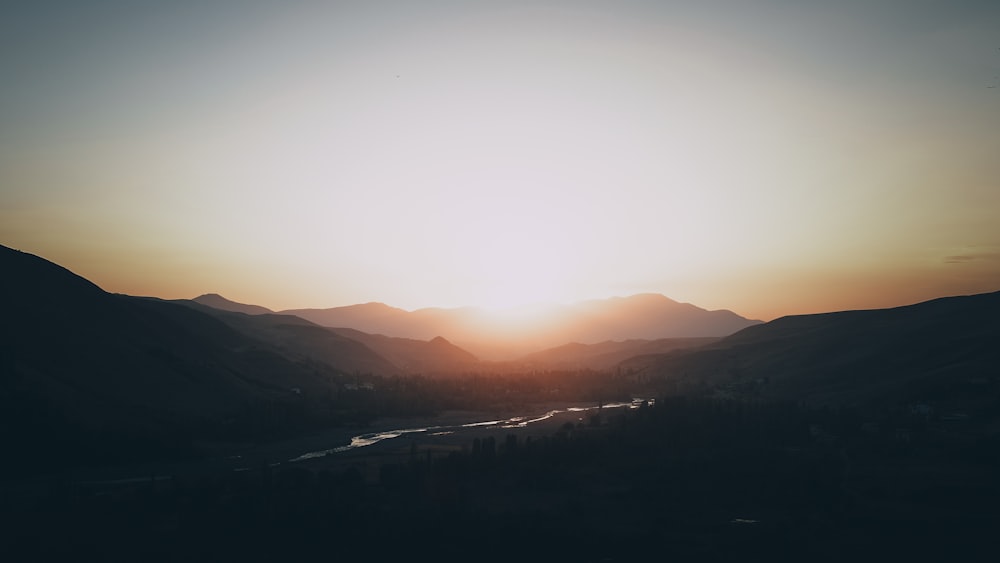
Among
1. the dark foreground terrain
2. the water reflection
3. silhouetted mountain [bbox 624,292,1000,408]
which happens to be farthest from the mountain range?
the dark foreground terrain

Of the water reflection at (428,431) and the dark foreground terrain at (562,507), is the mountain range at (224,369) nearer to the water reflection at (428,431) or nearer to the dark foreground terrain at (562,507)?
the water reflection at (428,431)

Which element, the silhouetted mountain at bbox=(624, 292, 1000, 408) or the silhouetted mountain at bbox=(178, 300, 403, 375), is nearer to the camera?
the silhouetted mountain at bbox=(624, 292, 1000, 408)

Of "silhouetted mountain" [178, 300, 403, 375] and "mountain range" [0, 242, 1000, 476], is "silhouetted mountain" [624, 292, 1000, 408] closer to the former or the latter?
"mountain range" [0, 242, 1000, 476]

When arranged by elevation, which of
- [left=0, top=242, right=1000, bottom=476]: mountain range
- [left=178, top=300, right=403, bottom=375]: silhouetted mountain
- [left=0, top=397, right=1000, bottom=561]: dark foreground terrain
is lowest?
[left=0, top=397, right=1000, bottom=561]: dark foreground terrain

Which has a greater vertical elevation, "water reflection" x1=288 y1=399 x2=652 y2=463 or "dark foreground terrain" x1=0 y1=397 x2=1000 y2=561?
"water reflection" x1=288 y1=399 x2=652 y2=463

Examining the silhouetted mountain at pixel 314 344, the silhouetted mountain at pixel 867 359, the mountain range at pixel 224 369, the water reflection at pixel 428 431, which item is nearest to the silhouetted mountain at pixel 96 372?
the mountain range at pixel 224 369

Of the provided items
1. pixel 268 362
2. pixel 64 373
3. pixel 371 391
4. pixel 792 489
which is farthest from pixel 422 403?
pixel 792 489
